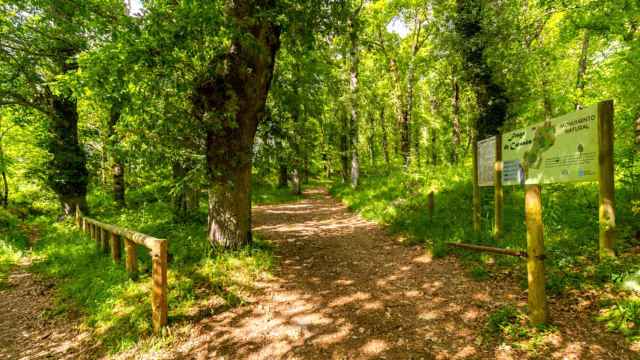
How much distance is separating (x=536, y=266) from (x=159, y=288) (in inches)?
205

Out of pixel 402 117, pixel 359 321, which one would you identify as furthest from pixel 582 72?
pixel 359 321

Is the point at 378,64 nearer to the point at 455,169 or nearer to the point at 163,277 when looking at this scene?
the point at 455,169

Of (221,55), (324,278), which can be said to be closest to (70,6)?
(221,55)

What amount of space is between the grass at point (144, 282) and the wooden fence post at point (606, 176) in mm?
5707

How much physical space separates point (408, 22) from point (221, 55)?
1669cm

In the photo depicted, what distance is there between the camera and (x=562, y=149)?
4.41 metres

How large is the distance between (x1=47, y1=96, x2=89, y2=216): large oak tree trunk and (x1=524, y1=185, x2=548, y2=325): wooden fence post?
16.7 m

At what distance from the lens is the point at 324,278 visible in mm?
5988

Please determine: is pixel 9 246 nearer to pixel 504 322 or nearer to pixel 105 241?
pixel 105 241

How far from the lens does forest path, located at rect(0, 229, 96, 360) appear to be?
4777mm

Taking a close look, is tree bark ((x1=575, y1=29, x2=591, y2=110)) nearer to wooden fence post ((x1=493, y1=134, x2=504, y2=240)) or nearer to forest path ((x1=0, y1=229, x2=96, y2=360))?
wooden fence post ((x1=493, y1=134, x2=504, y2=240))

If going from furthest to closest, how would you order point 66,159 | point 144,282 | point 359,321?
point 66,159 → point 144,282 → point 359,321

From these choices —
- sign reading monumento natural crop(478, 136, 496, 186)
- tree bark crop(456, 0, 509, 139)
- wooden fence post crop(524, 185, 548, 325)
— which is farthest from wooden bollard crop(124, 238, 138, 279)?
tree bark crop(456, 0, 509, 139)

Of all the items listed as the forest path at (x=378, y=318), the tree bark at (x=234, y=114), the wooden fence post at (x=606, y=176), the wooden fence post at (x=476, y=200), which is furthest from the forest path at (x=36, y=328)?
the wooden fence post at (x=606, y=176)
